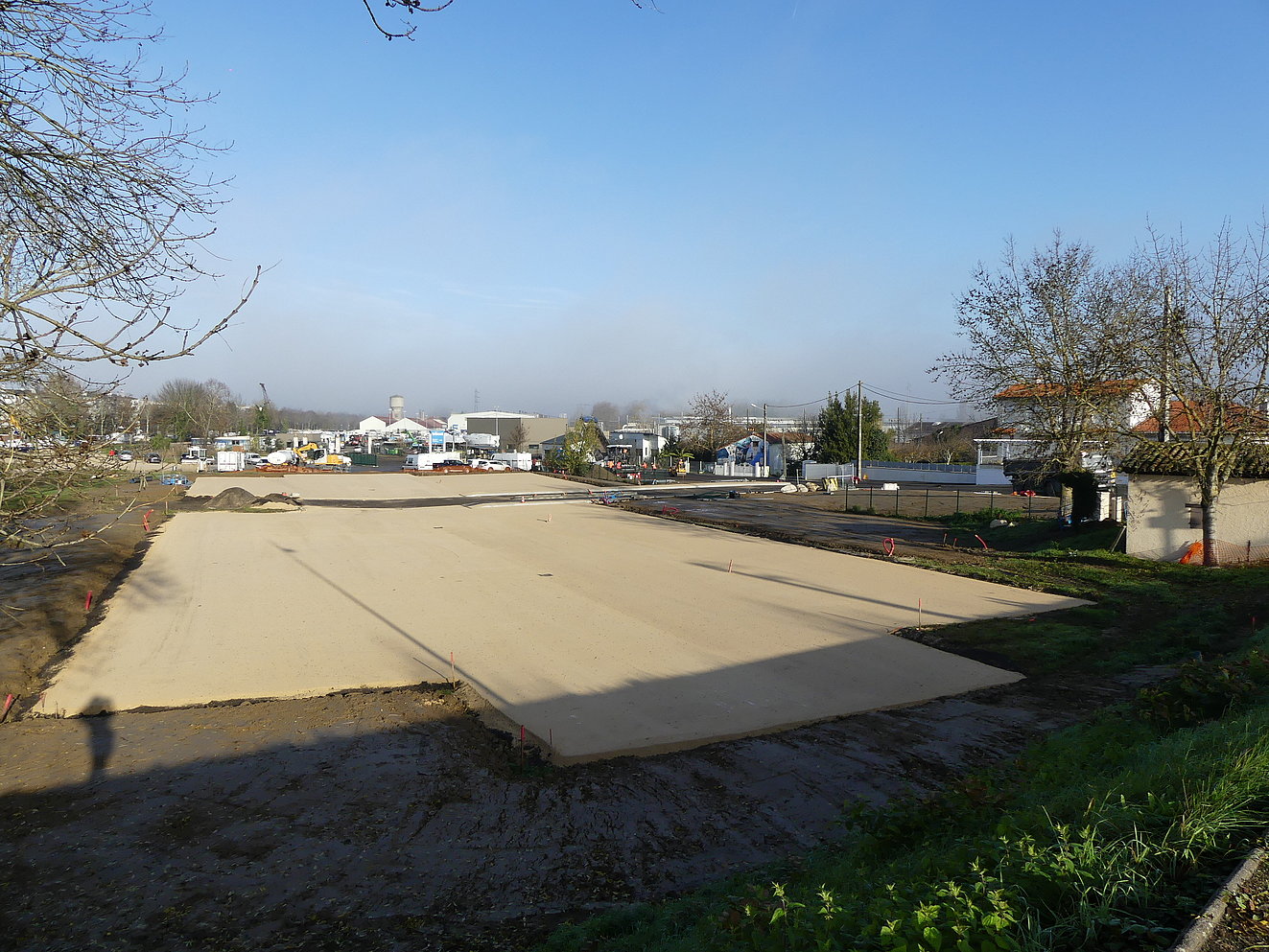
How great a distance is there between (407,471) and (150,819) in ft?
224

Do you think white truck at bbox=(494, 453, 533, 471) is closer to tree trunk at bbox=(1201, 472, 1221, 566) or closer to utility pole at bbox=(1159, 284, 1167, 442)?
utility pole at bbox=(1159, 284, 1167, 442)

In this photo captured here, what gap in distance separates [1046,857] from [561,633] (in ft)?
40.2

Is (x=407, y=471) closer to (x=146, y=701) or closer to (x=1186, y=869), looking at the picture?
(x=146, y=701)

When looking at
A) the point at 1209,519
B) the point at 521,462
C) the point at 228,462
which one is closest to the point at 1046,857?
the point at 1209,519

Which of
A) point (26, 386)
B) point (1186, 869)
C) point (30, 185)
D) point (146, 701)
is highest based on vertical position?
point (30, 185)

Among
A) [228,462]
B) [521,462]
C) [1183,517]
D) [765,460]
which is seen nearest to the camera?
[1183,517]

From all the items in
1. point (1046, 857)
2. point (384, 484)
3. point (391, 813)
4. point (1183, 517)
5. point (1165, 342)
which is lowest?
point (391, 813)

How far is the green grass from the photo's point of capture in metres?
3.07

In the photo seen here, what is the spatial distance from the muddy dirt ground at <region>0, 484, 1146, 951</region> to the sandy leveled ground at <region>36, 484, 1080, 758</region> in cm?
88

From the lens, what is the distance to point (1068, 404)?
25.8 metres

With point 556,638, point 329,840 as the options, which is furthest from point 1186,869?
point 556,638

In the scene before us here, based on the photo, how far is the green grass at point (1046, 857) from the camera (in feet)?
10.1

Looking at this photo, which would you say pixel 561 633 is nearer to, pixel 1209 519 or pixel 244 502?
pixel 1209 519

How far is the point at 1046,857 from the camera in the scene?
3469mm
